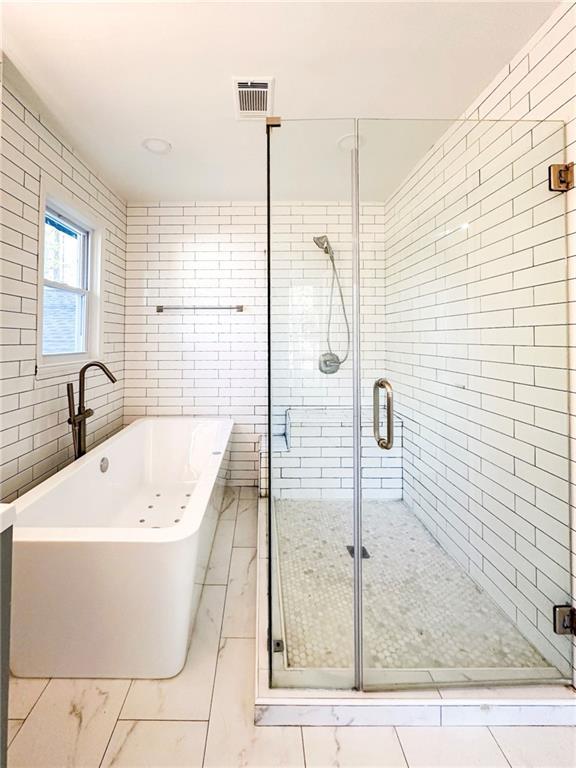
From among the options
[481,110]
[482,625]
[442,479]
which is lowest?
[482,625]

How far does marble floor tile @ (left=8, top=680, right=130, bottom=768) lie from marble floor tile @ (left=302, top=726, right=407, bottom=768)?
68 centimetres

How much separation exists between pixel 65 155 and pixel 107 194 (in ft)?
1.84

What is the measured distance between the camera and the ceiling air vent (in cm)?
164

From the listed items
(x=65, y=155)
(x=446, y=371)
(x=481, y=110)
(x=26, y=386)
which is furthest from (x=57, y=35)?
(x=446, y=371)

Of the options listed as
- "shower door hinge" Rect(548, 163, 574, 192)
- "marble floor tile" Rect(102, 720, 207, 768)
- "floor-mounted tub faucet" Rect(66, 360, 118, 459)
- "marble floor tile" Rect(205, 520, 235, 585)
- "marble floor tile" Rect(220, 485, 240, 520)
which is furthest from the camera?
"marble floor tile" Rect(220, 485, 240, 520)

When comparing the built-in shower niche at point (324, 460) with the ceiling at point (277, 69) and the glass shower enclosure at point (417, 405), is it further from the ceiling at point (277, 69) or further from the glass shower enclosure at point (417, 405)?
the ceiling at point (277, 69)

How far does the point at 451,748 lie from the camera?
1.11 meters

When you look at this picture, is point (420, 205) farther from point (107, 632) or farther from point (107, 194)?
point (107, 632)

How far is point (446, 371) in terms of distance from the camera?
192 cm

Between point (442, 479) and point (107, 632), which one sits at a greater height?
point (442, 479)

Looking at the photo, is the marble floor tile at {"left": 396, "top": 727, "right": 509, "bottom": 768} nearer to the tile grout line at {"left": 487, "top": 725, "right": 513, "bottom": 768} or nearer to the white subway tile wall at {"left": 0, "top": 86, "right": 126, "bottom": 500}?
the tile grout line at {"left": 487, "top": 725, "right": 513, "bottom": 768}

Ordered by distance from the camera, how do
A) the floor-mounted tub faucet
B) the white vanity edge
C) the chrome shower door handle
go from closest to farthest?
the white vanity edge < the chrome shower door handle < the floor-mounted tub faucet

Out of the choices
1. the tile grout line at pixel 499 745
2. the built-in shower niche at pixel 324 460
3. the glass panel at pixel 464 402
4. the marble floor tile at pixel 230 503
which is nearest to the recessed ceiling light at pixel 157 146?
the glass panel at pixel 464 402

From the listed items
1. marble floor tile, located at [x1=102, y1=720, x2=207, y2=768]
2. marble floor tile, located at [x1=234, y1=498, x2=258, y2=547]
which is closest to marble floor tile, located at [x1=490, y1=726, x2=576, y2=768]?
marble floor tile, located at [x1=102, y1=720, x2=207, y2=768]
